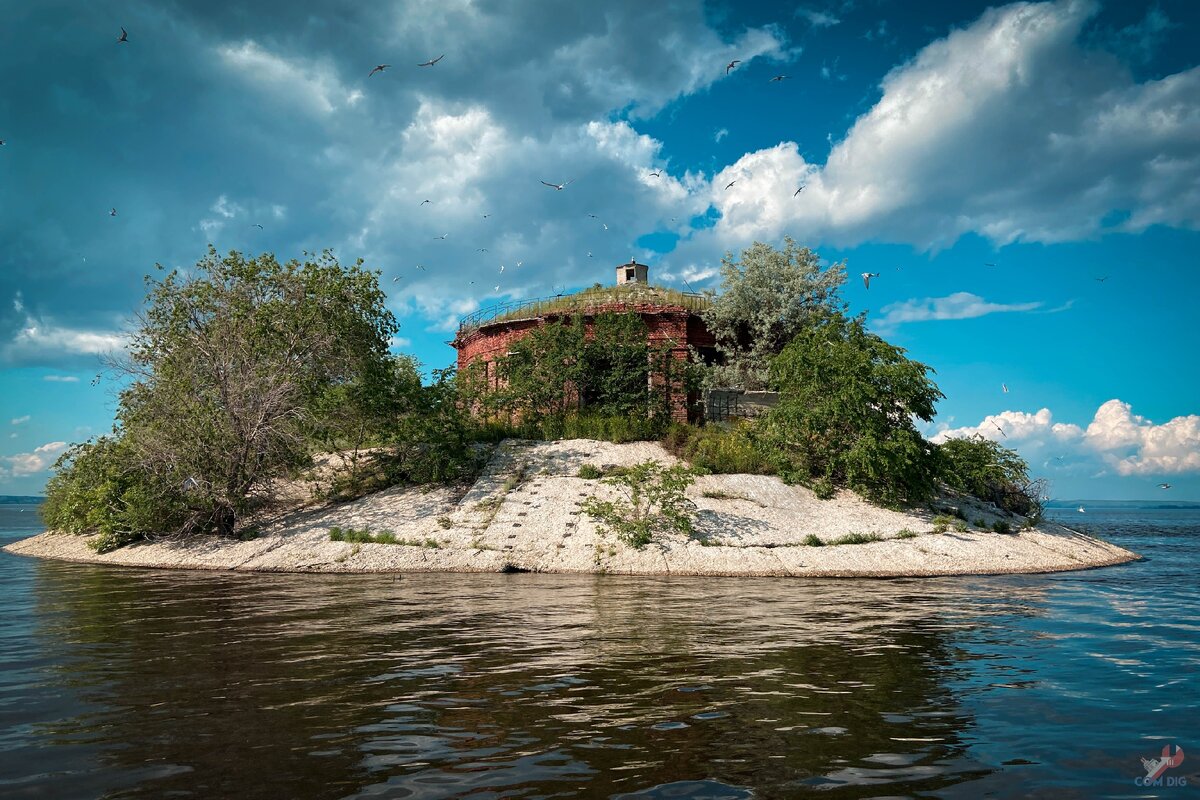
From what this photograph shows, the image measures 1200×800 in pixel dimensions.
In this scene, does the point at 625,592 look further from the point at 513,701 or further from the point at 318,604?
the point at 513,701

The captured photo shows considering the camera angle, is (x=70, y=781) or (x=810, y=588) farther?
(x=810, y=588)

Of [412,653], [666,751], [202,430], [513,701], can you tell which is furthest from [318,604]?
[202,430]

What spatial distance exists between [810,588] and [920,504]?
1066 cm

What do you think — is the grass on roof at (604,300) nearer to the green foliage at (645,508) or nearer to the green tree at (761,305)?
the green tree at (761,305)

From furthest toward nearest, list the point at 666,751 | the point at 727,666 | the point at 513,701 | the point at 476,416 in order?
1. the point at 476,416
2. the point at 727,666
3. the point at 513,701
4. the point at 666,751

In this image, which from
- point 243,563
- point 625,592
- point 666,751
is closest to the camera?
point 666,751

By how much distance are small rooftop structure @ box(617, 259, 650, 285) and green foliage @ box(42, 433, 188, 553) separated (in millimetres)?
26824

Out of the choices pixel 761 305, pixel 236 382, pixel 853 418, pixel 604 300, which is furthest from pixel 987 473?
pixel 236 382

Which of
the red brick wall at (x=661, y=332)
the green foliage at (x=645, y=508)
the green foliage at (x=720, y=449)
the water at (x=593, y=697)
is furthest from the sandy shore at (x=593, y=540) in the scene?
the water at (x=593, y=697)

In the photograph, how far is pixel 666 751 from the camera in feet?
21.5

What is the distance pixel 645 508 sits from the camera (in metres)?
25.3

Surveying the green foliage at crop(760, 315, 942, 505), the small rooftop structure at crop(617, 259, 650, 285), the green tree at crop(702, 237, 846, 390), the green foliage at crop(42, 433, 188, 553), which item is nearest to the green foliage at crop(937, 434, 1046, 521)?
the green foliage at crop(760, 315, 942, 505)

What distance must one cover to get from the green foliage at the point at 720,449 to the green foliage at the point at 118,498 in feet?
65.3

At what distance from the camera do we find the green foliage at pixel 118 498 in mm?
27562
